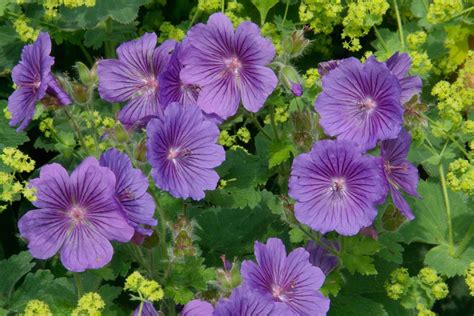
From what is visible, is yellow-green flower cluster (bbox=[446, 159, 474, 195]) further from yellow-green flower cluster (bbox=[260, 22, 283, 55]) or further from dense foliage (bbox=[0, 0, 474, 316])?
yellow-green flower cluster (bbox=[260, 22, 283, 55])

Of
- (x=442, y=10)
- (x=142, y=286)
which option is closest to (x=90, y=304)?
(x=142, y=286)

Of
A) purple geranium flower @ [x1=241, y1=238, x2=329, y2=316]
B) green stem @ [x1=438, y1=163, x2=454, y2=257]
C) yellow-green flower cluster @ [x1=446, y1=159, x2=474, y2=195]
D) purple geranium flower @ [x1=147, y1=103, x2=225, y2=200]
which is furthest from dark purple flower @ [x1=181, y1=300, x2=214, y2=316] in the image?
green stem @ [x1=438, y1=163, x2=454, y2=257]

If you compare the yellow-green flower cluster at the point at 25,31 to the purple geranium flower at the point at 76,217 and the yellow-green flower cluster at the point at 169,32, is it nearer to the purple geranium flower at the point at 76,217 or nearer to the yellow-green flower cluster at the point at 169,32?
the yellow-green flower cluster at the point at 169,32

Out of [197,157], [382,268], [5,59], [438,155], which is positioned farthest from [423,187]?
[5,59]

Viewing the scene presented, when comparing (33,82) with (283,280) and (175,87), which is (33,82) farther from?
(283,280)

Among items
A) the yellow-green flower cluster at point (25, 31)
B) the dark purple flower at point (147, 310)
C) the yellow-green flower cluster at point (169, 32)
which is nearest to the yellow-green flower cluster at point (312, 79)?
the yellow-green flower cluster at point (169, 32)

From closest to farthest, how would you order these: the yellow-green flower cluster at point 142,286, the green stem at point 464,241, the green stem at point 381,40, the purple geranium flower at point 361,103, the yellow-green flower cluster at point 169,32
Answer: the yellow-green flower cluster at point 142,286
the purple geranium flower at point 361,103
the green stem at point 464,241
the green stem at point 381,40
the yellow-green flower cluster at point 169,32

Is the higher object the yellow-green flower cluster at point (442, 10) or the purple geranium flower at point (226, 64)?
the yellow-green flower cluster at point (442, 10)
